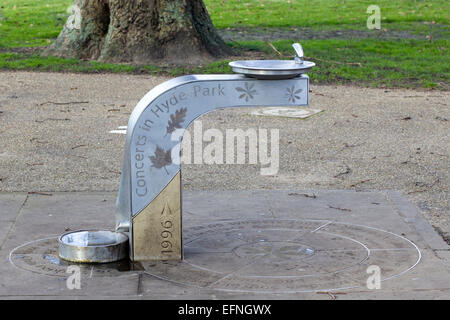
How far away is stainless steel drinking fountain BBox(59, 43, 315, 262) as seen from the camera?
429 centimetres

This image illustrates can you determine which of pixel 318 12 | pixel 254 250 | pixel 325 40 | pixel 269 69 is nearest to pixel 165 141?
pixel 269 69

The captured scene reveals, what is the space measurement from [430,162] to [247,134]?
6.26 ft

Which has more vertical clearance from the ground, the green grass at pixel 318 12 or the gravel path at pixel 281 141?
the green grass at pixel 318 12

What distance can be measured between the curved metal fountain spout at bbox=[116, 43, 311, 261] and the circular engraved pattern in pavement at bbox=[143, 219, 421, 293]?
168mm

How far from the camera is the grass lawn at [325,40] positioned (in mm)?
11367

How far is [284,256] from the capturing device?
448cm

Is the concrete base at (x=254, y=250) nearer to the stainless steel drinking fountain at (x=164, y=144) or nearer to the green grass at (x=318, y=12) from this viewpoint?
the stainless steel drinking fountain at (x=164, y=144)

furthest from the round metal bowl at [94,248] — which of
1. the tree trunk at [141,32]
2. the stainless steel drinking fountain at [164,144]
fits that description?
the tree trunk at [141,32]

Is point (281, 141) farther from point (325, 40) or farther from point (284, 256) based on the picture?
point (325, 40)

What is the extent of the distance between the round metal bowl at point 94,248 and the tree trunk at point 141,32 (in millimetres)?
7556

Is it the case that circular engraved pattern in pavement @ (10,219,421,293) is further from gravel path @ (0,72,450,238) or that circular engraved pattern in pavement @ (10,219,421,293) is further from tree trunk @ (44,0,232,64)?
tree trunk @ (44,0,232,64)
